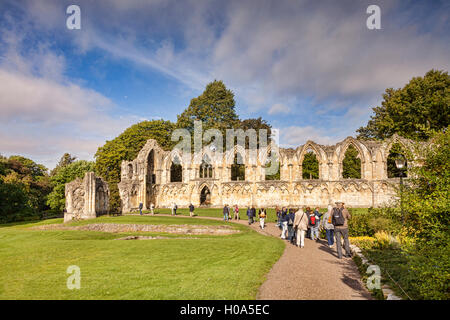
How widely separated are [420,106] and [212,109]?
92.2ft

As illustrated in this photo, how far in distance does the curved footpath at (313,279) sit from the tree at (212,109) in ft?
112

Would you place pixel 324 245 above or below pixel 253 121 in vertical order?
below

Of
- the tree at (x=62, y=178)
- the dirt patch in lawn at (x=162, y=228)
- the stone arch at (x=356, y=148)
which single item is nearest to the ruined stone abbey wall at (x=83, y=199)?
the dirt patch in lawn at (x=162, y=228)

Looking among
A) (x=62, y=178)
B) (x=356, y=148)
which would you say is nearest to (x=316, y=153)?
(x=356, y=148)

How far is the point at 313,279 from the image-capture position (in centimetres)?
752

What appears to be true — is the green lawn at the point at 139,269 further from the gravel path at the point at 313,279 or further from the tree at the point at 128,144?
the tree at the point at 128,144

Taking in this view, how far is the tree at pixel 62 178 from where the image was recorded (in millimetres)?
41938

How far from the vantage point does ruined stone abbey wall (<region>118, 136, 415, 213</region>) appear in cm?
3045

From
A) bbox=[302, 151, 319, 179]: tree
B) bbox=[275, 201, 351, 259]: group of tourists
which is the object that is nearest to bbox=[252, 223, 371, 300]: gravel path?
bbox=[275, 201, 351, 259]: group of tourists

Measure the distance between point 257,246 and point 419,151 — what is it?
327 inches
